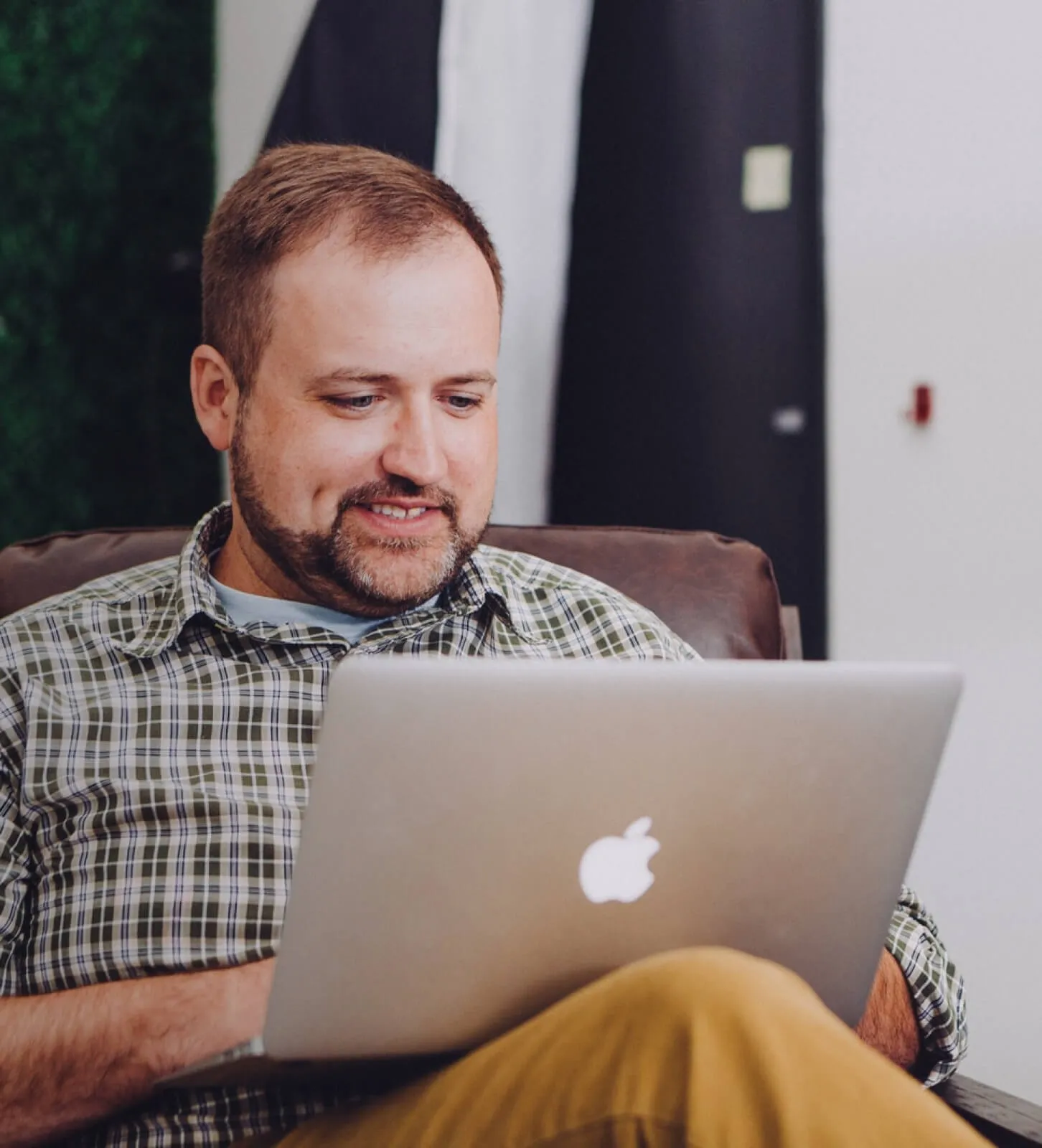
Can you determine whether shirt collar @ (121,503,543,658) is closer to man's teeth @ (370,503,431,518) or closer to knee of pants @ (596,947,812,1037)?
man's teeth @ (370,503,431,518)

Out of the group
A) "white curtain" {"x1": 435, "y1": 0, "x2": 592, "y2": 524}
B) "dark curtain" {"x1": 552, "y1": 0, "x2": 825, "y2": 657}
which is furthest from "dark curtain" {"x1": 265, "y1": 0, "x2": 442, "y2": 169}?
"dark curtain" {"x1": 552, "y1": 0, "x2": 825, "y2": 657}

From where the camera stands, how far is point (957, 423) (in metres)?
1.73

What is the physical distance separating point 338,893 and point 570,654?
1.95 feet

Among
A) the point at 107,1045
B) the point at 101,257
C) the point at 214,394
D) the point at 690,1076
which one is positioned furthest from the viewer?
the point at 101,257

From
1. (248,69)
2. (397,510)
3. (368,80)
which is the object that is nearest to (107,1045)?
(397,510)

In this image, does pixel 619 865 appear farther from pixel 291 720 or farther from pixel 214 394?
pixel 214 394

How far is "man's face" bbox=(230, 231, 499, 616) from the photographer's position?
1203mm

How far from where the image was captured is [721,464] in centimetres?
178

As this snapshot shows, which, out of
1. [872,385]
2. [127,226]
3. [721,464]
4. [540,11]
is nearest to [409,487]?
[721,464]

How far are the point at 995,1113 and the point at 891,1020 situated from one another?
0.11 meters

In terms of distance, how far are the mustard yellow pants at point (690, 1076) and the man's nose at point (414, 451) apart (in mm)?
591

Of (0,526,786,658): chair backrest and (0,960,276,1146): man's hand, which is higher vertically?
(0,526,786,658): chair backrest

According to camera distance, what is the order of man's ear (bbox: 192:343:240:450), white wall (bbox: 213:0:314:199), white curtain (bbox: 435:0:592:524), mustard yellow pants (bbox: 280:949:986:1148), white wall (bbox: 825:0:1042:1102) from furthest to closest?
white wall (bbox: 213:0:314:199) → white curtain (bbox: 435:0:592:524) → white wall (bbox: 825:0:1042:1102) → man's ear (bbox: 192:343:240:450) → mustard yellow pants (bbox: 280:949:986:1148)

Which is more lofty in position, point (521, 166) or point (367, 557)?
point (521, 166)
